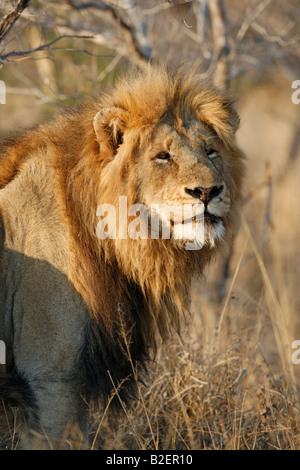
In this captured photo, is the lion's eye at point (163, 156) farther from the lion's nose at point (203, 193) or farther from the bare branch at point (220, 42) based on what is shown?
the bare branch at point (220, 42)

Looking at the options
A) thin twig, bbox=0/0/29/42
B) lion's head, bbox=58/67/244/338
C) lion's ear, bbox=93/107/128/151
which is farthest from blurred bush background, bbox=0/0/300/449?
lion's ear, bbox=93/107/128/151

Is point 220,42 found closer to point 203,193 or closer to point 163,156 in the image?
point 163,156

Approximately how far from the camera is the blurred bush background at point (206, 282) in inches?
162

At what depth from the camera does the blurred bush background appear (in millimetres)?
4113

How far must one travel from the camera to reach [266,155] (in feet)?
46.2

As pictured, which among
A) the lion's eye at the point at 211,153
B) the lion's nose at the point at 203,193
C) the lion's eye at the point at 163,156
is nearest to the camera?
the lion's nose at the point at 203,193

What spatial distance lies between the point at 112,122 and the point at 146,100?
24 cm

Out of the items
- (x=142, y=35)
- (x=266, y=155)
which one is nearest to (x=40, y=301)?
(x=142, y=35)

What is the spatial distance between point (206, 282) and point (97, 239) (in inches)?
54.0

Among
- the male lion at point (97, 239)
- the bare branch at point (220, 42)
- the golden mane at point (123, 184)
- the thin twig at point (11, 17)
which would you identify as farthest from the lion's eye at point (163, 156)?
the bare branch at point (220, 42)

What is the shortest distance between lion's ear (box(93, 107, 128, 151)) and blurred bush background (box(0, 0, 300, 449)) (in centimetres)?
79

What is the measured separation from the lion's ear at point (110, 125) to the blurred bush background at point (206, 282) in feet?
2.60

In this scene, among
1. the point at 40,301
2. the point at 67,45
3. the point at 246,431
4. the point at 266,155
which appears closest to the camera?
the point at 40,301
